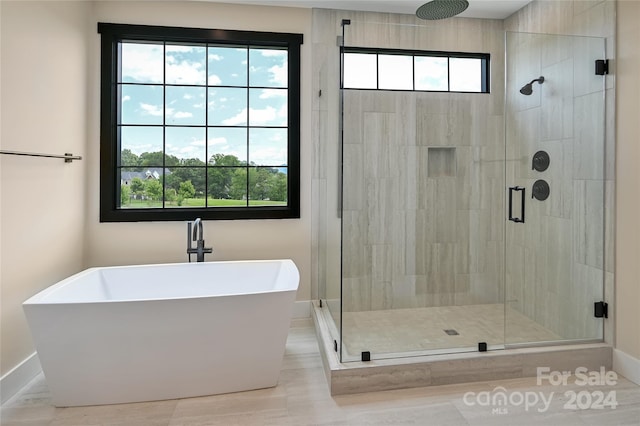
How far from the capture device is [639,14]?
2.18 metres

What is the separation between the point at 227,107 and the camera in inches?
127

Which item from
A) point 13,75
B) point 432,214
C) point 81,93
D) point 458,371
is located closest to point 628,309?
point 458,371

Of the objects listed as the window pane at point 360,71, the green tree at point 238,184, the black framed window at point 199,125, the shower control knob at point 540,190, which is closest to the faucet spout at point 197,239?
the black framed window at point 199,125

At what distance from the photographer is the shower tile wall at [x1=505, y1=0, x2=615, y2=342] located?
96.5 inches

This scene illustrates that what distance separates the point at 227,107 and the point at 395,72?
1.43m

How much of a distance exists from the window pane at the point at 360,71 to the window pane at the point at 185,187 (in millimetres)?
1445

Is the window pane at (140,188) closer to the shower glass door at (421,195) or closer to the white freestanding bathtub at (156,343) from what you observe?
the white freestanding bathtub at (156,343)

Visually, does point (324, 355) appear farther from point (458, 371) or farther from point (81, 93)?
point (81, 93)

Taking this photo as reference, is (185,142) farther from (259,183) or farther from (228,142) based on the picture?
(259,183)

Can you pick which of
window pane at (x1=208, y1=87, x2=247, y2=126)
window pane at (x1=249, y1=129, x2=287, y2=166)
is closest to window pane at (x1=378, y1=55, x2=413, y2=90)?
window pane at (x1=249, y1=129, x2=287, y2=166)

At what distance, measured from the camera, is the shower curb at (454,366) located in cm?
211

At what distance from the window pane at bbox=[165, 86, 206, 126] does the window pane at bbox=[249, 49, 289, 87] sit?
460mm

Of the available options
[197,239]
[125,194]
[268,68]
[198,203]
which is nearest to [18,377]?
[197,239]

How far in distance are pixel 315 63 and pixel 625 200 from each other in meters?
2.40
